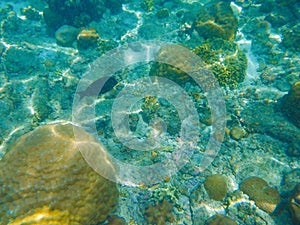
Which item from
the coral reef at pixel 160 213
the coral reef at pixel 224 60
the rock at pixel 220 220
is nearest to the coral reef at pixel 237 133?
the coral reef at pixel 224 60

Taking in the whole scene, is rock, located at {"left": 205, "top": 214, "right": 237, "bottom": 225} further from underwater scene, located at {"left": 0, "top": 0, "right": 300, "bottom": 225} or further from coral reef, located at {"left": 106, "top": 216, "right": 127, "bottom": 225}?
coral reef, located at {"left": 106, "top": 216, "right": 127, "bottom": 225}

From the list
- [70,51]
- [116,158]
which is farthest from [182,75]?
[70,51]

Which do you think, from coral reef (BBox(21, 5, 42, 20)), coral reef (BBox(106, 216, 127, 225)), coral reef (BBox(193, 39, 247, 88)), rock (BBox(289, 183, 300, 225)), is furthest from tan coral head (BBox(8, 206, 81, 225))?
coral reef (BBox(21, 5, 42, 20))

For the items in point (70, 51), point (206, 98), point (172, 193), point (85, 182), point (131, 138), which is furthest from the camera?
point (70, 51)

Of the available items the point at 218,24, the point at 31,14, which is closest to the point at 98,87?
the point at 218,24

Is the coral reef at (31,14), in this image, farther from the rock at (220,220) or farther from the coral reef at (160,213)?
the rock at (220,220)

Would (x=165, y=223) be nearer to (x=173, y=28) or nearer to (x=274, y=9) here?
(x=173, y=28)
